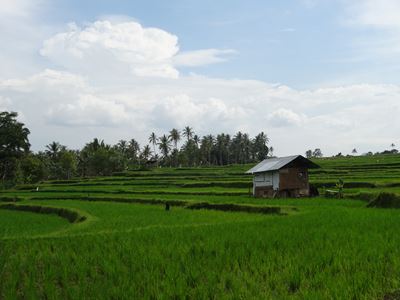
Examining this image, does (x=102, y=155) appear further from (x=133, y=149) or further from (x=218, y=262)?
(x=218, y=262)

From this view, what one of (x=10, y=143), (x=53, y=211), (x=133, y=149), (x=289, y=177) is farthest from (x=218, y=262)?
(x=133, y=149)

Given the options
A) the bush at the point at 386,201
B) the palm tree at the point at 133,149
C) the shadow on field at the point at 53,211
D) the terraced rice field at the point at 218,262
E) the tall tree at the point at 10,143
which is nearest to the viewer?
the terraced rice field at the point at 218,262

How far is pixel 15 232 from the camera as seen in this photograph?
14297 mm

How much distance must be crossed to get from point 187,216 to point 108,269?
8554 millimetres

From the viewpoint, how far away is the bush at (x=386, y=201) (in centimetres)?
1541

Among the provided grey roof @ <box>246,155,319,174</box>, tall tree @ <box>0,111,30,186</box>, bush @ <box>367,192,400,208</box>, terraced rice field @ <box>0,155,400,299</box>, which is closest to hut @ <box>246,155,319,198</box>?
grey roof @ <box>246,155,319,174</box>

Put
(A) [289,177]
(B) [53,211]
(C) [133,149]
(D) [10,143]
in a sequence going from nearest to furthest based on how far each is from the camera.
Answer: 1. (B) [53,211]
2. (A) [289,177]
3. (D) [10,143]
4. (C) [133,149]

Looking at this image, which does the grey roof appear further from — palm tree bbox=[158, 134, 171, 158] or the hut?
palm tree bbox=[158, 134, 171, 158]

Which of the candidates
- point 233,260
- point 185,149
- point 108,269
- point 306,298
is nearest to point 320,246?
point 233,260

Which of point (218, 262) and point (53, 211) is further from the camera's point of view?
point (53, 211)

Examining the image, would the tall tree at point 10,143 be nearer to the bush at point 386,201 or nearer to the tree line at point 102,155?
the tree line at point 102,155

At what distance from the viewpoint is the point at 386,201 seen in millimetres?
15797

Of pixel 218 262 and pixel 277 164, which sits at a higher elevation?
pixel 277 164

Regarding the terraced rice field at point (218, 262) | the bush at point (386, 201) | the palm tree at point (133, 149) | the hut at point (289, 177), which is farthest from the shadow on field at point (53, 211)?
the palm tree at point (133, 149)
